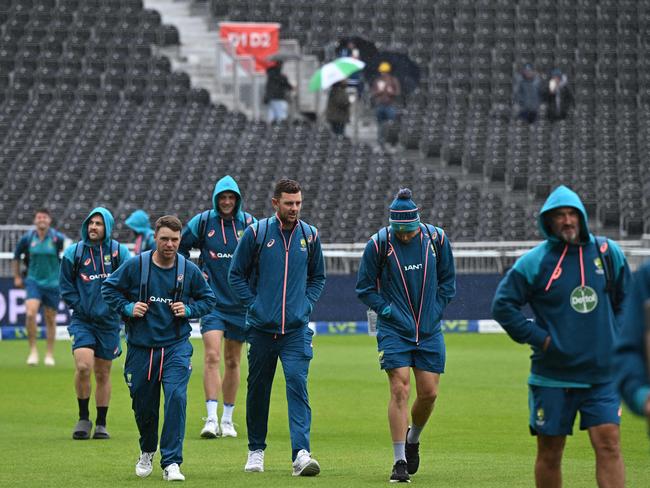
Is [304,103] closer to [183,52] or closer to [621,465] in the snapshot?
[183,52]

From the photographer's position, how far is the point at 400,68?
3888 centimetres

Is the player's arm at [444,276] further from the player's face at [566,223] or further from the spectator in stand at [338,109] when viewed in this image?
the spectator in stand at [338,109]

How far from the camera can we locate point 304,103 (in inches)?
1567

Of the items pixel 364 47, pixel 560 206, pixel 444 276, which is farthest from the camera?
pixel 364 47

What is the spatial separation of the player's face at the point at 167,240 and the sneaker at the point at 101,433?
10.9 ft

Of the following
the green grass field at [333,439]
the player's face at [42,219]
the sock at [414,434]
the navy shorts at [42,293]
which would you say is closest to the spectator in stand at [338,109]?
the green grass field at [333,439]

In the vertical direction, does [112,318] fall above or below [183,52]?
below

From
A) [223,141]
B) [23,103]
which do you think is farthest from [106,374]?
[23,103]

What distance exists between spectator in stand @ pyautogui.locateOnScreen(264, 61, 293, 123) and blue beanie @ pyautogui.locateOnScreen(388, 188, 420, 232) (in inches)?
1043

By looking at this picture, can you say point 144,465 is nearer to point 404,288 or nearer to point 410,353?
point 410,353

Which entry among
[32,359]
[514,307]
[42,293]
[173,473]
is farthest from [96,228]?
[32,359]

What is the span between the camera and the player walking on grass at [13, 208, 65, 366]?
20375mm

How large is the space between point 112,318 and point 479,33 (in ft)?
97.0

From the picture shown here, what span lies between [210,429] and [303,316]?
2.75m
